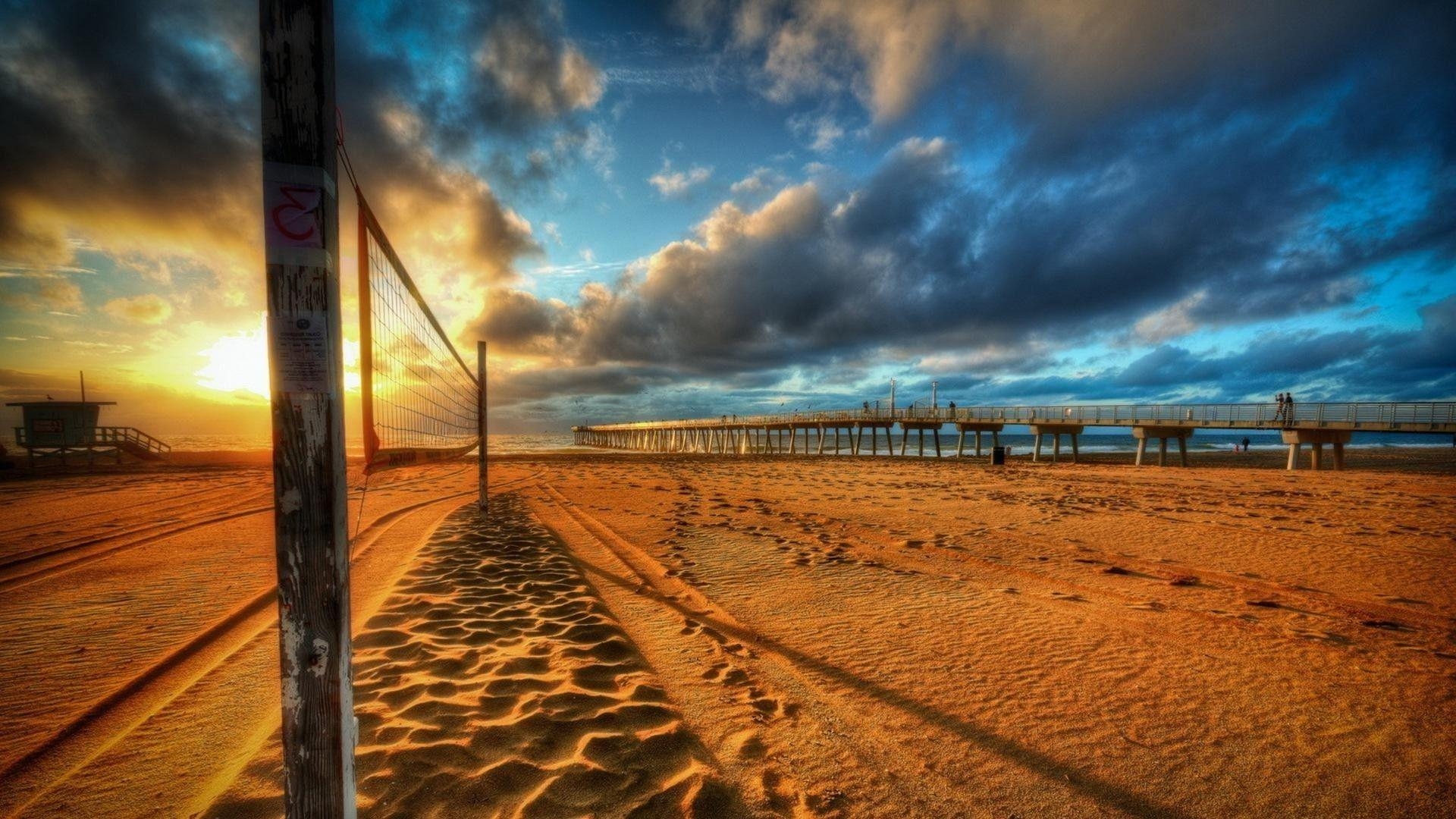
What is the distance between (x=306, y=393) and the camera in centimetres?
156

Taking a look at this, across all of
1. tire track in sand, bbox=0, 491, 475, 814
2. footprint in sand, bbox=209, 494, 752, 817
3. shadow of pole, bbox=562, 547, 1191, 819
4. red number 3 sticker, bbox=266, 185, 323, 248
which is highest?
red number 3 sticker, bbox=266, 185, 323, 248

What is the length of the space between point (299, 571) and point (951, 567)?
22.2 feet

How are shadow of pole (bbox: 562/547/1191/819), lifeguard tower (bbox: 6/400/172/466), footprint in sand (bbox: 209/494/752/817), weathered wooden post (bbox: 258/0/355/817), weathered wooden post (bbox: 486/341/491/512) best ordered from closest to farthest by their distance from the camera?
weathered wooden post (bbox: 258/0/355/817)
footprint in sand (bbox: 209/494/752/817)
shadow of pole (bbox: 562/547/1191/819)
weathered wooden post (bbox: 486/341/491/512)
lifeguard tower (bbox: 6/400/172/466)

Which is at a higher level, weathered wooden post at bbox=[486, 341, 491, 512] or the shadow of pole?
weathered wooden post at bbox=[486, 341, 491, 512]

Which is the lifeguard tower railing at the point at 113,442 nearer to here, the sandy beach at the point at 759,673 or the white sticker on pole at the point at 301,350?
the sandy beach at the point at 759,673

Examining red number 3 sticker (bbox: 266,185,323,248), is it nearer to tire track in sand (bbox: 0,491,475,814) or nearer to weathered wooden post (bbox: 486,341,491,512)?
tire track in sand (bbox: 0,491,475,814)

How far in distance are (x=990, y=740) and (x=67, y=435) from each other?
37317 mm

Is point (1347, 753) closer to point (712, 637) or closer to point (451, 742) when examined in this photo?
point (712, 637)

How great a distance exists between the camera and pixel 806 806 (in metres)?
2.37

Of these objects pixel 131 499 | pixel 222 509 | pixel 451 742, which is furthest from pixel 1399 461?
pixel 131 499

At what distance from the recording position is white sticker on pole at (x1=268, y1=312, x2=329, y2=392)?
1532mm

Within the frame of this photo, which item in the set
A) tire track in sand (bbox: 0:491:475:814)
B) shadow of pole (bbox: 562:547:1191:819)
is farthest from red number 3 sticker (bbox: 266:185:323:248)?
shadow of pole (bbox: 562:547:1191:819)

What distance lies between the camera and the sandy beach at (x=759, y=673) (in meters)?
2.46

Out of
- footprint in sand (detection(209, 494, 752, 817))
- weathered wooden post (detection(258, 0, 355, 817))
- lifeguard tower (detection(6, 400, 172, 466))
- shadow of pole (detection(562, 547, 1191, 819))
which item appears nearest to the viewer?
weathered wooden post (detection(258, 0, 355, 817))
